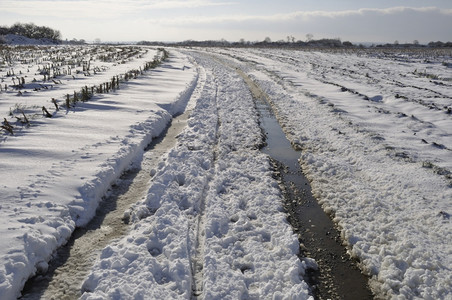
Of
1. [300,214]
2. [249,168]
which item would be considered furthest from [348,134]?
[300,214]

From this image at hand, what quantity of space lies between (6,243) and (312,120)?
347 inches

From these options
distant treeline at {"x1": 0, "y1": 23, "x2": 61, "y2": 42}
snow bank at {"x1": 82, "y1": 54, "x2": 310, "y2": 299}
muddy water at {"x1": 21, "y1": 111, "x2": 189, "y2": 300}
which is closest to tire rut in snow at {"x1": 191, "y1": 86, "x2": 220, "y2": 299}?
snow bank at {"x1": 82, "y1": 54, "x2": 310, "y2": 299}

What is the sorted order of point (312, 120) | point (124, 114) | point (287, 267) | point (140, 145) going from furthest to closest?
point (312, 120), point (124, 114), point (140, 145), point (287, 267)

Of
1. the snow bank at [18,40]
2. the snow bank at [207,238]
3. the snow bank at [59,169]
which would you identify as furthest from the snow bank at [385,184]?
the snow bank at [18,40]

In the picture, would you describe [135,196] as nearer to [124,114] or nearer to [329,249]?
[329,249]

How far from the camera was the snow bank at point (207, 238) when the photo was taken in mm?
3561

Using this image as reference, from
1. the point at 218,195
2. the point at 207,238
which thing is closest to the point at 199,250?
the point at 207,238

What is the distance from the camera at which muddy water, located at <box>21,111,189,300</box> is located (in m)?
3.51

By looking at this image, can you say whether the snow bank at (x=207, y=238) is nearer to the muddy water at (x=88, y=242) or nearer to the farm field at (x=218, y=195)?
the farm field at (x=218, y=195)

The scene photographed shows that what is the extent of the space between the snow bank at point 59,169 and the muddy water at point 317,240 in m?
3.23

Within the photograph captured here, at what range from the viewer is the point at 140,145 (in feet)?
25.0

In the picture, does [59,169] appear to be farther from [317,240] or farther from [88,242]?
[317,240]

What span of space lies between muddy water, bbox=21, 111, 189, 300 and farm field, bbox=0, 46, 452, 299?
13 cm

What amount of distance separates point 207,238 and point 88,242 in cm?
162
